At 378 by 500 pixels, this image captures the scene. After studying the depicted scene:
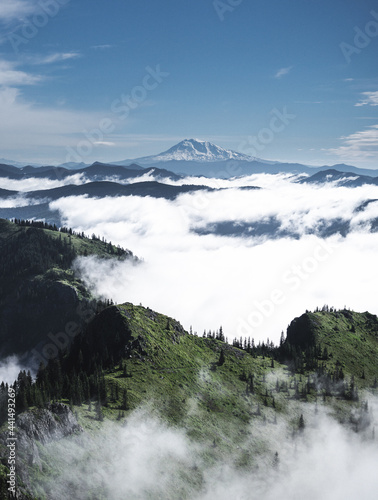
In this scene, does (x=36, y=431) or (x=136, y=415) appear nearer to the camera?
(x=36, y=431)

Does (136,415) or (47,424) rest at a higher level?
(47,424)

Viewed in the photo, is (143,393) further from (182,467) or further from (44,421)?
(44,421)

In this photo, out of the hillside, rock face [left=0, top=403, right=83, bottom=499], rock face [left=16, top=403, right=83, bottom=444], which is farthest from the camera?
the hillside

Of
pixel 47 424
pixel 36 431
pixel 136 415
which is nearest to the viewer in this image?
pixel 36 431

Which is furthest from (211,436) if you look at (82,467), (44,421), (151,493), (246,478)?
(44,421)

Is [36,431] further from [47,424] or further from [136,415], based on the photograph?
[136,415]

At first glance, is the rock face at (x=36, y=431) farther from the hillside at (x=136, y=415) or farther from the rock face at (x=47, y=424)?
the hillside at (x=136, y=415)

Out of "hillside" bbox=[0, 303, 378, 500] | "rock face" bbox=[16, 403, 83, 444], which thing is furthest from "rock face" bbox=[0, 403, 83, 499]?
"hillside" bbox=[0, 303, 378, 500]

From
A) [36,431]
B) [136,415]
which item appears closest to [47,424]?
[36,431]

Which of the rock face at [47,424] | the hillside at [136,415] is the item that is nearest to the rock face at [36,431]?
the rock face at [47,424]

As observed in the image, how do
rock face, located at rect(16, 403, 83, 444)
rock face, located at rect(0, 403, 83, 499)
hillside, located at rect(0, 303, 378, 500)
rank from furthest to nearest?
1. hillside, located at rect(0, 303, 378, 500)
2. rock face, located at rect(16, 403, 83, 444)
3. rock face, located at rect(0, 403, 83, 499)

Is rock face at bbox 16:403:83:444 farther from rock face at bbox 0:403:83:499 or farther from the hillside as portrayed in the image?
the hillside
